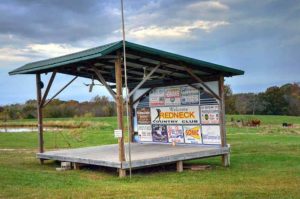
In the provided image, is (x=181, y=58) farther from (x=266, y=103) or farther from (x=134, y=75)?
(x=266, y=103)

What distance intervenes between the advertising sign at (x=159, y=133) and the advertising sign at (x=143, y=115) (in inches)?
19.1

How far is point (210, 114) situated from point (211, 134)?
0.73 meters

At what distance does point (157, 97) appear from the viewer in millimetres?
18453

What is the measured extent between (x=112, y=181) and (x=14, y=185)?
258 centimetres

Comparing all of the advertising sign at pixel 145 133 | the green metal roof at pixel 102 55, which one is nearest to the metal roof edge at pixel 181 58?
the green metal roof at pixel 102 55

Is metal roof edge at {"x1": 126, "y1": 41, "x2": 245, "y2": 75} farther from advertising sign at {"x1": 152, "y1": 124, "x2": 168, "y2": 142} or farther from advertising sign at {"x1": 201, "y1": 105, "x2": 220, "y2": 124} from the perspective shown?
advertising sign at {"x1": 152, "y1": 124, "x2": 168, "y2": 142}

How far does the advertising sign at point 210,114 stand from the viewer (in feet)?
52.6

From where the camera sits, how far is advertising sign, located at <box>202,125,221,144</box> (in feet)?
52.6

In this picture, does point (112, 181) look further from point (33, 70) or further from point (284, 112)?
point (284, 112)

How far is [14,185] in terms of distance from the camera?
34.8ft

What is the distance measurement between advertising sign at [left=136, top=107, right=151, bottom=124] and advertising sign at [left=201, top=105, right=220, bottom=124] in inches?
126

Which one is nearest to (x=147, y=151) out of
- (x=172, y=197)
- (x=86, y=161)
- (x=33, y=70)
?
(x=86, y=161)

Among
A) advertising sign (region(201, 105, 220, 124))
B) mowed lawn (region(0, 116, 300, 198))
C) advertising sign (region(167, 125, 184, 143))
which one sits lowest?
mowed lawn (region(0, 116, 300, 198))

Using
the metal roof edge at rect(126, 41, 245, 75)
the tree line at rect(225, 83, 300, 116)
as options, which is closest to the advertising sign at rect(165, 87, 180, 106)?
the metal roof edge at rect(126, 41, 245, 75)
